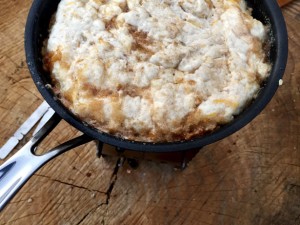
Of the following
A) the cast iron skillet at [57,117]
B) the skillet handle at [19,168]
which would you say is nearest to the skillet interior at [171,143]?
the cast iron skillet at [57,117]

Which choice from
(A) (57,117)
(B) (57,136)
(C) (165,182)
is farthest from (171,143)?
(B) (57,136)

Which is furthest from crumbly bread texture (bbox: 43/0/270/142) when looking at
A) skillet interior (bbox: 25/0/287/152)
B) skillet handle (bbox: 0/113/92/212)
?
skillet handle (bbox: 0/113/92/212)

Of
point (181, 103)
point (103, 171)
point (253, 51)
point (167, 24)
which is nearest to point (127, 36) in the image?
point (167, 24)

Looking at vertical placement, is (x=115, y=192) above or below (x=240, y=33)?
below

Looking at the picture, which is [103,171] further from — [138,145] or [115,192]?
[138,145]

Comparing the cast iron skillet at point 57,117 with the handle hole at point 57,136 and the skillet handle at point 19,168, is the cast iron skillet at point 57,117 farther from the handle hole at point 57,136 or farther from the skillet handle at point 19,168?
the handle hole at point 57,136

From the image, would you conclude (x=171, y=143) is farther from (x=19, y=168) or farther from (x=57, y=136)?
(x=57, y=136)
